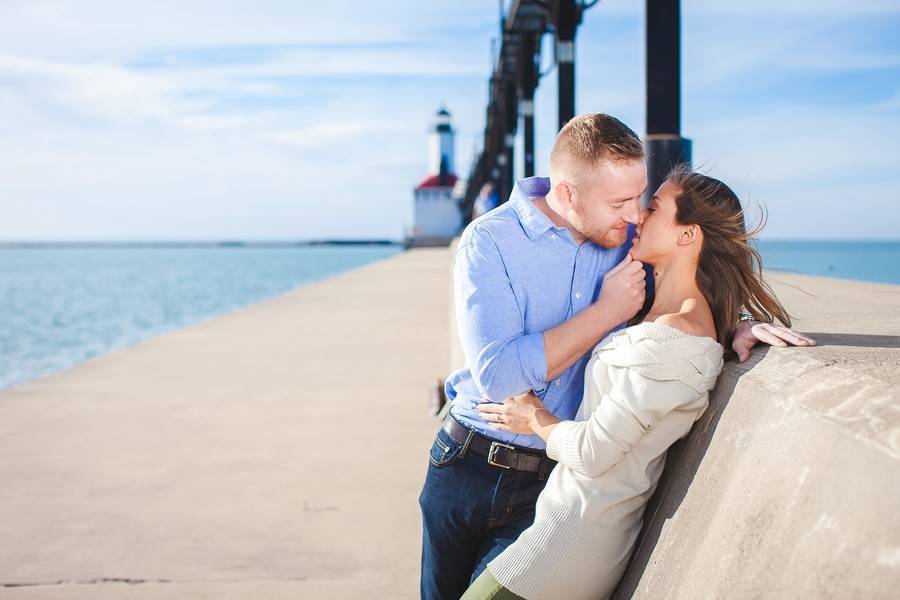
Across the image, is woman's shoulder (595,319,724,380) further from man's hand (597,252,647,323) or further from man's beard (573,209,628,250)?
man's beard (573,209,628,250)

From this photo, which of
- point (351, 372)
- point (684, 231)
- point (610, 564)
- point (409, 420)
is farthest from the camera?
point (351, 372)

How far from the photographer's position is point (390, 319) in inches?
573

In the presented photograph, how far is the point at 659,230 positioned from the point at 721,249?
0.55 feet

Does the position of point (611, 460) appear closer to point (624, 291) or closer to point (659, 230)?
point (624, 291)

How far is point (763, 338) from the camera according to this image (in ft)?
7.52

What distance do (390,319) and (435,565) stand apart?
466 inches

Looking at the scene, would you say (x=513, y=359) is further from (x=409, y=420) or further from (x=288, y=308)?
(x=288, y=308)

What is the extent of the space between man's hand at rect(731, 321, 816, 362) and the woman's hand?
528 mm

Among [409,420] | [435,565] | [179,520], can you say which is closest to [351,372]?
[409,420]

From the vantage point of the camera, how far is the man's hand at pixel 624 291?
8.01ft

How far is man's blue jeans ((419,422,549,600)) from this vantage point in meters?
2.61

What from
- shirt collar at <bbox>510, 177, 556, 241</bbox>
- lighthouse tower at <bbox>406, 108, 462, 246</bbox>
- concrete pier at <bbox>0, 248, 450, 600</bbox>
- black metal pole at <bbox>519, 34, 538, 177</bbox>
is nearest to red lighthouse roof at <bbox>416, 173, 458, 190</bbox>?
lighthouse tower at <bbox>406, 108, 462, 246</bbox>

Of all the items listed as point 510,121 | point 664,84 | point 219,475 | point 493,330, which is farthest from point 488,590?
point 510,121

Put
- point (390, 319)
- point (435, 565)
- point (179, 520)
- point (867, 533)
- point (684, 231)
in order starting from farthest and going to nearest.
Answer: point (390, 319)
point (179, 520)
point (435, 565)
point (684, 231)
point (867, 533)
